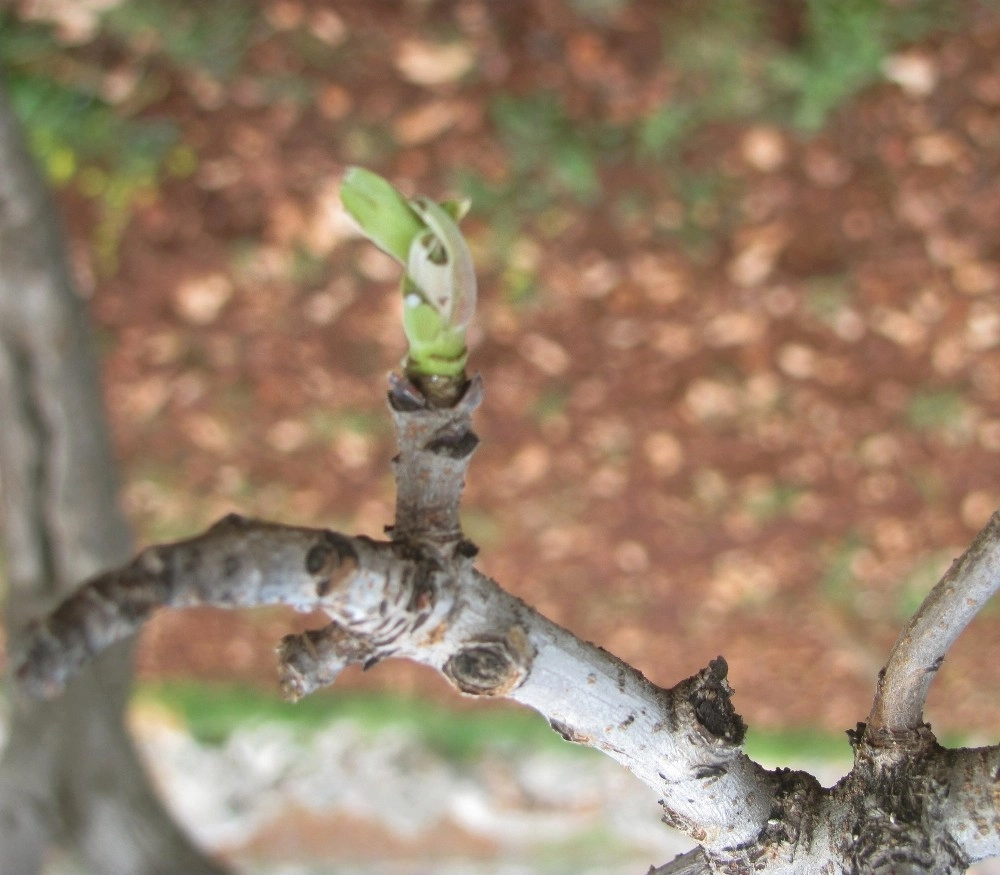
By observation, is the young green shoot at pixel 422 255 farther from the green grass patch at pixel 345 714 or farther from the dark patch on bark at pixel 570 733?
the green grass patch at pixel 345 714

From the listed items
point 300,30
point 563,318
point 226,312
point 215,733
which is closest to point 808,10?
point 563,318

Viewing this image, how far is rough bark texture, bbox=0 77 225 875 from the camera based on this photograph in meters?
1.48

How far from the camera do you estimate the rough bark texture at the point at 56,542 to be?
148 cm

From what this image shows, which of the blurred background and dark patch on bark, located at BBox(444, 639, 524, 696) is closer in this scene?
dark patch on bark, located at BBox(444, 639, 524, 696)

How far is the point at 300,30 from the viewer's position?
5.71ft

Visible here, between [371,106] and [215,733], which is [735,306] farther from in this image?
[215,733]

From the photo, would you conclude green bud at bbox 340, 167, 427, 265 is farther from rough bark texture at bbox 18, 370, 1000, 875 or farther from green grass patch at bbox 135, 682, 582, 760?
green grass patch at bbox 135, 682, 582, 760

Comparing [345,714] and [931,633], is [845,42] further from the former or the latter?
[345,714]

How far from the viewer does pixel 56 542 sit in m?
1.66

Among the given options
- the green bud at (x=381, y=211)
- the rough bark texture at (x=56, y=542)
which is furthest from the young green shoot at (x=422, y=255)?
the rough bark texture at (x=56, y=542)

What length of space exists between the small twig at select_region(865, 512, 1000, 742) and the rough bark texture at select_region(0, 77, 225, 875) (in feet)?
4.28

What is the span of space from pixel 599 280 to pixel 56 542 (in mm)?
1109

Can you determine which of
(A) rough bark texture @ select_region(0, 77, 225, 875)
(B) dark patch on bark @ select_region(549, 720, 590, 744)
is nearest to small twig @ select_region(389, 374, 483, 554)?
(B) dark patch on bark @ select_region(549, 720, 590, 744)

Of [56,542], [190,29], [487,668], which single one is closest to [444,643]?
[487,668]
